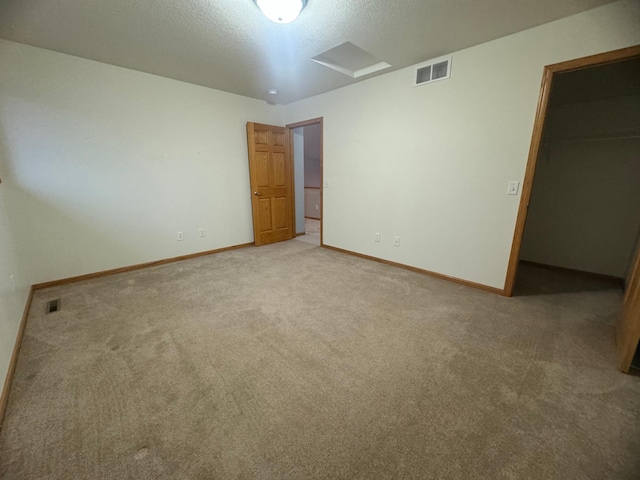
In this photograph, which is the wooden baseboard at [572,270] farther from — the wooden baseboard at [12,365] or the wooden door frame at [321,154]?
the wooden baseboard at [12,365]

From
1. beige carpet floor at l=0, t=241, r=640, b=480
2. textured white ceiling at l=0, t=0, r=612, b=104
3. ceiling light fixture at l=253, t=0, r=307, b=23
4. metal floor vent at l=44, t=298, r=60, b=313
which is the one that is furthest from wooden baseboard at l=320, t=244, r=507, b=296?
metal floor vent at l=44, t=298, r=60, b=313

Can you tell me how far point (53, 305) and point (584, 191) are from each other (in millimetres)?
6106

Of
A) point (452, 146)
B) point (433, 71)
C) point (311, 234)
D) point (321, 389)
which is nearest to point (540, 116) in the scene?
point (452, 146)

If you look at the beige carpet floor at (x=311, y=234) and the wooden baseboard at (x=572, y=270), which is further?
the beige carpet floor at (x=311, y=234)

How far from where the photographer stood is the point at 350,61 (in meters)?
3.04

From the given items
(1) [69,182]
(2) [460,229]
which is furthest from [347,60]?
(1) [69,182]

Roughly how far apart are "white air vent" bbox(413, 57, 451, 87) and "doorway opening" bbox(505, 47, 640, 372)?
102cm

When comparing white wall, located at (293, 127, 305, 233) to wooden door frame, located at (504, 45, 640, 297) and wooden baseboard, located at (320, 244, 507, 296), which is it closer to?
wooden baseboard, located at (320, 244, 507, 296)

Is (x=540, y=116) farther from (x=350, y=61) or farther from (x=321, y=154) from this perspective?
(x=321, y=154)

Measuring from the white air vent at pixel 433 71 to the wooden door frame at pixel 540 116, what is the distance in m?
0.87

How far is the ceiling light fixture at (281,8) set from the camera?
175cm

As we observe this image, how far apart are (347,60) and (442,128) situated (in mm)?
1407

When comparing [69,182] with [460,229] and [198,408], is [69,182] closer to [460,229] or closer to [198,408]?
[198,408]

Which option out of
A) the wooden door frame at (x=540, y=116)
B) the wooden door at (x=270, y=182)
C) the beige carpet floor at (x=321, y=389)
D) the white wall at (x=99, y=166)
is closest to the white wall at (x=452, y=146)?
the wooden door frame at (x=540, y=116)
